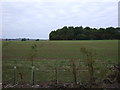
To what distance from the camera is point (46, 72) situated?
9.43 m

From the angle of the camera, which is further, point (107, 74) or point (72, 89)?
point (107, 74)

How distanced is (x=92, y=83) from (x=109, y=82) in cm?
64

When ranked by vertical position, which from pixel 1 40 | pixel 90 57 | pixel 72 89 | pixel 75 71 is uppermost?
pixel 1 40

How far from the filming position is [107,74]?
6.91 meters

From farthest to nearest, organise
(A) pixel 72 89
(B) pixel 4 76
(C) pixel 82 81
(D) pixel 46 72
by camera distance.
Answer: (D) pixel 46 72
(B) pixel 4 76
(C) pixel 82 81
(A) pixel 72 89

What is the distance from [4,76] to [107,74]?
4134 millimetres

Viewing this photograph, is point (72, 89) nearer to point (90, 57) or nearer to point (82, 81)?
point (82, 81)

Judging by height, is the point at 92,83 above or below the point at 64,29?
below

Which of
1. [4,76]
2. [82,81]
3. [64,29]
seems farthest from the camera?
[64,29]

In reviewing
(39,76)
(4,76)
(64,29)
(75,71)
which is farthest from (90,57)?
(64,29)

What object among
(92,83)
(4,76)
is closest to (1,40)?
(4,76)

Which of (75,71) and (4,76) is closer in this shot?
(75,71)

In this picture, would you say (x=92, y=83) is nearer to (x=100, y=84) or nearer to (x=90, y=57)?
(x=100, y=84)

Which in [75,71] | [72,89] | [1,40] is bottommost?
[72,89]
